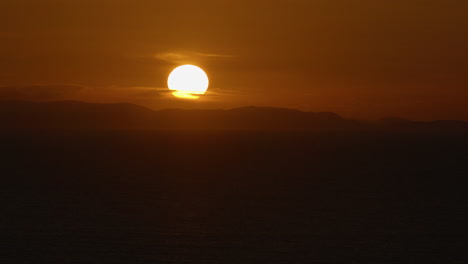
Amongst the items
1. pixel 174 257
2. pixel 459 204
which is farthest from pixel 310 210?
pixel 174 257

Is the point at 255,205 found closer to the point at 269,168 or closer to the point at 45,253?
the point at 45,253

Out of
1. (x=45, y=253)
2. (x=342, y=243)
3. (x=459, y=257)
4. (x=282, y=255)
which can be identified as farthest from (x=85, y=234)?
(x=459, y=257)

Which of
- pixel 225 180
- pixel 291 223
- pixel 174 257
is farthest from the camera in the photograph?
pixel 225 180

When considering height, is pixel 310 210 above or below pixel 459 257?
above

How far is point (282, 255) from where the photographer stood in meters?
37.6

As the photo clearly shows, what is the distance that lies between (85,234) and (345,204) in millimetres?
27520

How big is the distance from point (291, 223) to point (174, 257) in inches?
552

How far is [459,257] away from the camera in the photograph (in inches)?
1510

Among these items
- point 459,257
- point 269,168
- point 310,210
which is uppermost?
point 269,168

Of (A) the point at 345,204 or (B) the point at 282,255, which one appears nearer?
(B) the point at 282,255

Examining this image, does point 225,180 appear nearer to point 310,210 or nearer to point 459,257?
point 310,210

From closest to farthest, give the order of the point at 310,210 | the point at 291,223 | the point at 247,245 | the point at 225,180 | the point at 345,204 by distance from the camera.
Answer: the point at 247,245, the point at 291,223, the point at 310,210, the point at 345,204, the point at 225,180

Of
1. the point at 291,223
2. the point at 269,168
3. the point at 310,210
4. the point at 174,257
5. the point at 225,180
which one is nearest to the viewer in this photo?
the point at 174,257

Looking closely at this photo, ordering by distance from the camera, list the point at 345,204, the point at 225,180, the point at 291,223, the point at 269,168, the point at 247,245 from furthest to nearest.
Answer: the point at 269,168 → the point at 225,180 → the point at 345,204 → the point at 291,223 → the point at 247,245
